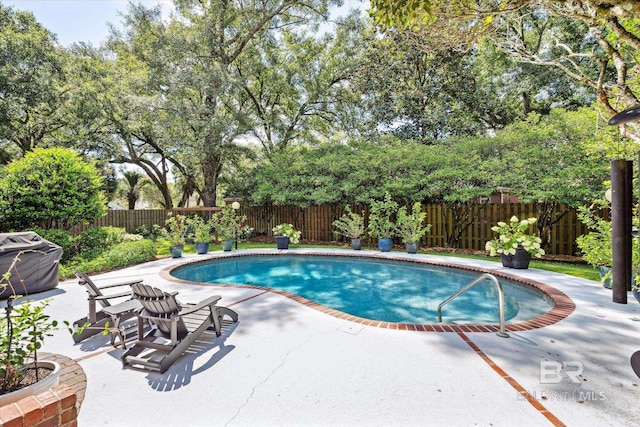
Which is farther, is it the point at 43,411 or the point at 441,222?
the point at 441,222

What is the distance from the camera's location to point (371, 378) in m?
2.76

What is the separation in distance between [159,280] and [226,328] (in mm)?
3818

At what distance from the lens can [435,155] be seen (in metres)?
10.8

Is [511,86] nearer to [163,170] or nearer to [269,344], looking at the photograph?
[269,344]

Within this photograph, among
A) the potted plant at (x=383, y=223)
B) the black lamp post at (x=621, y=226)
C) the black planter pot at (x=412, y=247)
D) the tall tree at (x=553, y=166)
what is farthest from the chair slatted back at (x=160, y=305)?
the tall tree at (x=553, y=166)

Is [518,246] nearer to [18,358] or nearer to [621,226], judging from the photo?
[621,226]

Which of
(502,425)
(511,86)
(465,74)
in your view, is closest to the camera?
(502,425)

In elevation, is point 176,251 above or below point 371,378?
above

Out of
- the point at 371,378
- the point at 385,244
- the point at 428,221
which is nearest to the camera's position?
the point at 371,378

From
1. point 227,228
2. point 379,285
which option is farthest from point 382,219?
point 227,228

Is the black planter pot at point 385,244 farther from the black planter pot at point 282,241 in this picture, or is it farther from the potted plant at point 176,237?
the potted plant at point 176,237

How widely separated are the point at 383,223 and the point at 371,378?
884cm

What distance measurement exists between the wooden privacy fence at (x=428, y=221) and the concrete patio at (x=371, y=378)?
5.90 m

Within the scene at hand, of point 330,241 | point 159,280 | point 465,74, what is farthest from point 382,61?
point 159,280
